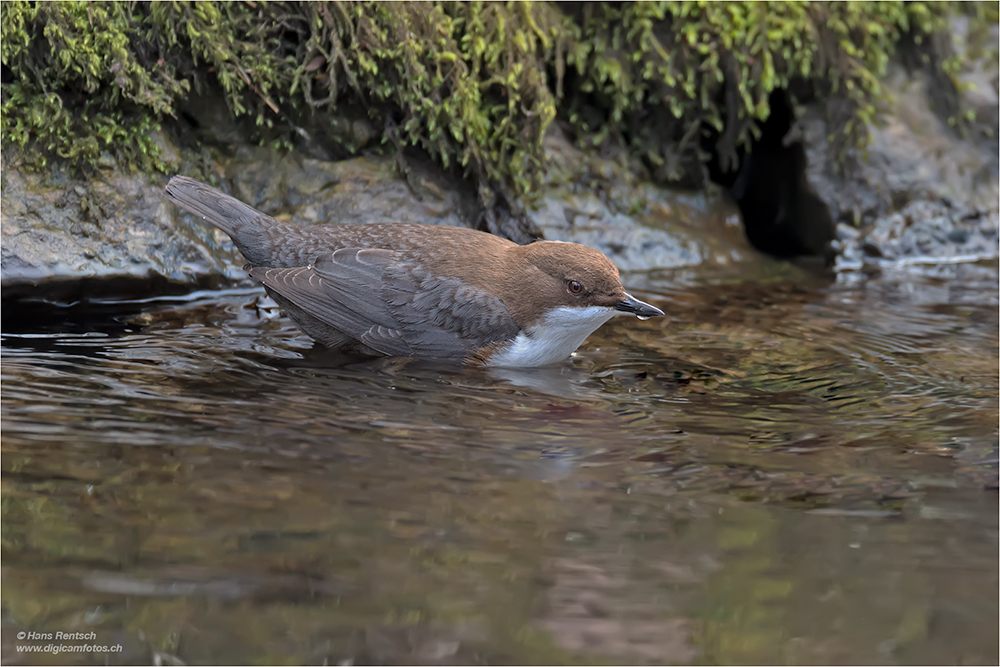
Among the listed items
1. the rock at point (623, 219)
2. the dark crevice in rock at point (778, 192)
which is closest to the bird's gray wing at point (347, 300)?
the rock at point (623, 219)

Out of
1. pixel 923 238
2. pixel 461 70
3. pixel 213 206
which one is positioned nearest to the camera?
pixel 213 206

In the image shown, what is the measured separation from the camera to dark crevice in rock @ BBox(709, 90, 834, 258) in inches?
265

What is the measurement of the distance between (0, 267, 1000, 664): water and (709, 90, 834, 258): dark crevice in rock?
2509 mm

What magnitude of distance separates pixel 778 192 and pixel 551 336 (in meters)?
3.76

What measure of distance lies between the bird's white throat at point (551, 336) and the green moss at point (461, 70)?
5.83 ft

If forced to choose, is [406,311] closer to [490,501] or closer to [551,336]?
[551,336]

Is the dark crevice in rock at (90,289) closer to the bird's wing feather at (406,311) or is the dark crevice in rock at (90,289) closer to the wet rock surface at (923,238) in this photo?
the bird's wing feather at (406,311)

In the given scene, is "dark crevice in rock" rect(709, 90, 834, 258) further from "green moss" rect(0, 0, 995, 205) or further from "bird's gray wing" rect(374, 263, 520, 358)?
"bird's gray wing" rect(374, 263, 520, 358)

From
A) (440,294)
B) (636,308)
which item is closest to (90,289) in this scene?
(440,294)

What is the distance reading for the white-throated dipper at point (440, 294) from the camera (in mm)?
4086

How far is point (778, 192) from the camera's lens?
7.08 meters

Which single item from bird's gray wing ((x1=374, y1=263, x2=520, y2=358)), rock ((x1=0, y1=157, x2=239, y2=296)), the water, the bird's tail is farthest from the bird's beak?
rock ((x1=0, y1=157, x2=239, y2=296))

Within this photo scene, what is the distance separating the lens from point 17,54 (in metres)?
4.70

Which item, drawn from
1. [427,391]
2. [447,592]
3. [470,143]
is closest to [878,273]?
[470,143]
